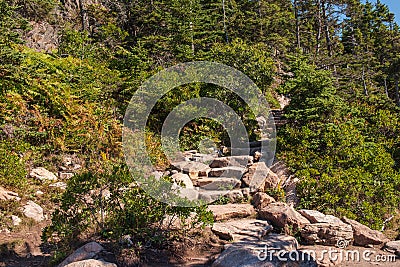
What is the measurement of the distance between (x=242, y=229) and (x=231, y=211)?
0.64 meters

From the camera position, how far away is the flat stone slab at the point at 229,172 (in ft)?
27.1

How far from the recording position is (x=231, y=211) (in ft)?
22.0

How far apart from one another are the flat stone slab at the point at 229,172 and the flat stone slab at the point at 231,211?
4.40ft

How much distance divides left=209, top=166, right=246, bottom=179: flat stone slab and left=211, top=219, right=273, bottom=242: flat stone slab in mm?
1964

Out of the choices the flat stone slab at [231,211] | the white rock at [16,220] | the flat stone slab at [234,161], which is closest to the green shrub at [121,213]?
the flat stone slab at [231,211]

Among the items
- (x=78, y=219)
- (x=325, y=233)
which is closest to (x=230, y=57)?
(x=325, y=233)

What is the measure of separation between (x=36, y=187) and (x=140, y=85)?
5.07 meters

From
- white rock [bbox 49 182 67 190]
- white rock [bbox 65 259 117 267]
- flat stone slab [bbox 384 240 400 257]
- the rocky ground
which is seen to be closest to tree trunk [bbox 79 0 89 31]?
the rocky ground

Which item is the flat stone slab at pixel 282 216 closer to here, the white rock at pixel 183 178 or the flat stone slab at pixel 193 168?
the white rock at pixel 183 178

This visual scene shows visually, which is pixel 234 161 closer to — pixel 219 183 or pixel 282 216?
pixel 219 183

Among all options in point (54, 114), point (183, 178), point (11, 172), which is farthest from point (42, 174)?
point (183, 178)

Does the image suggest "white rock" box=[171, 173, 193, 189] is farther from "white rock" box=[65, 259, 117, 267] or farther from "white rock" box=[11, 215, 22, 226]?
"white rock" box=[65, 259, 117, 267]

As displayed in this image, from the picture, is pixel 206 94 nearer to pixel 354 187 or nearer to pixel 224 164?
pixel 224 164

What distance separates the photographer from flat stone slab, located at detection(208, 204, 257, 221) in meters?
6.59
